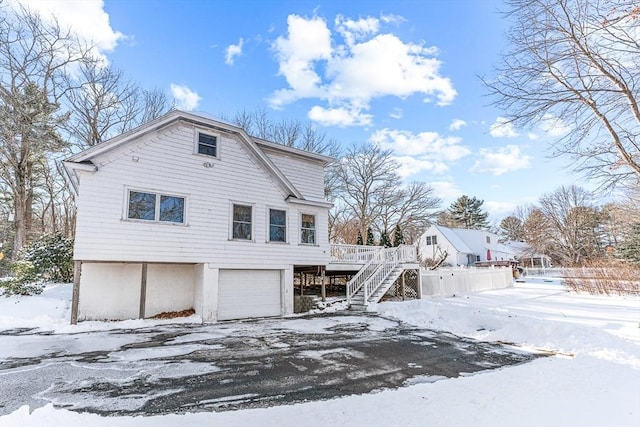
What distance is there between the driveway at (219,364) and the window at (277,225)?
414cm

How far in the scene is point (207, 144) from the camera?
1188cm

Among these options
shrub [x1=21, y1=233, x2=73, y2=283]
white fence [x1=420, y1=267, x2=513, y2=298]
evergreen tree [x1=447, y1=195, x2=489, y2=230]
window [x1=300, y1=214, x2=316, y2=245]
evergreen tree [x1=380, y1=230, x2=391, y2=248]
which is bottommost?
white fence [x1=420, y1=267, x2=513, y2=298]

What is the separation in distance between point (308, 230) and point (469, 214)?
48.1m

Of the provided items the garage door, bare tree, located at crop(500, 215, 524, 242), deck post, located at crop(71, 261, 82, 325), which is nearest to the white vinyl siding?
the garage door

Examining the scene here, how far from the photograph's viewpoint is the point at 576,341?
7441mm

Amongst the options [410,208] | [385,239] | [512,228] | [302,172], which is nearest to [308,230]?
[302,172]

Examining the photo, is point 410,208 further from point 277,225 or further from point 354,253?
point 277,225

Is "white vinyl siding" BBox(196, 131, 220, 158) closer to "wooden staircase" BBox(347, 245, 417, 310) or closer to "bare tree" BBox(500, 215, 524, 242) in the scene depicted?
"wooden staircase" BBox(347, 245, 417, 310)

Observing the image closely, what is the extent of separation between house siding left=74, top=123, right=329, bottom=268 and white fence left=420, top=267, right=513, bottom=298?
6232 millimetres

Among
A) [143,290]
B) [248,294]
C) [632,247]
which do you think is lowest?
[248,294]

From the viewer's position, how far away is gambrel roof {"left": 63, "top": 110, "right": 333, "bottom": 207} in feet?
31.1

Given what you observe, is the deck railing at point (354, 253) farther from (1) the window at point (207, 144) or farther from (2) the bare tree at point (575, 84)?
(2) the bare tree at point (575, 84)

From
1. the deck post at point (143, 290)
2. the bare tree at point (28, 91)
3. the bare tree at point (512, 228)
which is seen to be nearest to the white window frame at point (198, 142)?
the deck post at point (143, 290)

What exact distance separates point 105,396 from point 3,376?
7.50 feet
